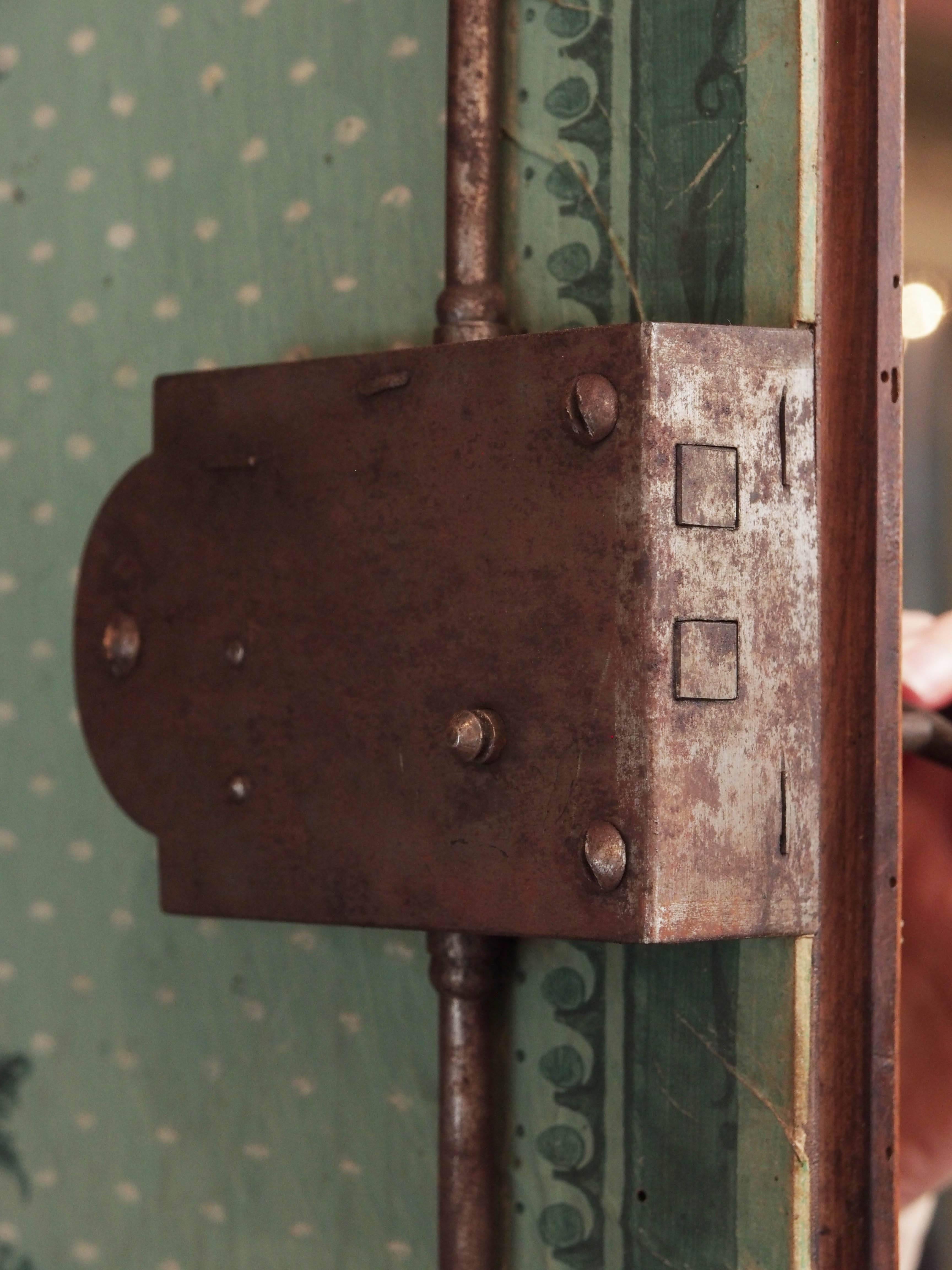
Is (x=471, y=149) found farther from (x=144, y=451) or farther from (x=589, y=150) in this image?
(x=144, y=451)

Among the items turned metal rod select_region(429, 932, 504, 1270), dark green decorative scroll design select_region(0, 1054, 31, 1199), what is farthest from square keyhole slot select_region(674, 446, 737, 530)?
dark green decorative scroll design select_region(0, 1054, 31, 1199)

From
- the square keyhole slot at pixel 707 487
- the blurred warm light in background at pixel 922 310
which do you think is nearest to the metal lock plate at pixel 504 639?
the square keyhole slot at pixel 707 487

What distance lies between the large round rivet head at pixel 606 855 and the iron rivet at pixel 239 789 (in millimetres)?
172

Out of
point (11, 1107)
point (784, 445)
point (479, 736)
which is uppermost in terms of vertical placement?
point (784, 445)

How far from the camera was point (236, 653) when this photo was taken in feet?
2.14

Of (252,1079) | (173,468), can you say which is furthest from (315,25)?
(252,1079)

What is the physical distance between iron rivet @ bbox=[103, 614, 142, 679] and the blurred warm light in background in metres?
0.37

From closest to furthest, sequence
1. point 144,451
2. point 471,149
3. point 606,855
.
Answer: point 606,855
point 471,149
point 144,451

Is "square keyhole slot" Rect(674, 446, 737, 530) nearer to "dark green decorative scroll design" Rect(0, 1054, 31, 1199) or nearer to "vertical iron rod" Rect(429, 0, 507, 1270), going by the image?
"vertical iron rod" Rect(429, 0, 507, 1270)

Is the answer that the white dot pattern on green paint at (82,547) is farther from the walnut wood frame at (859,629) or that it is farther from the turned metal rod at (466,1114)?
the walnut wood frame at (859,629)

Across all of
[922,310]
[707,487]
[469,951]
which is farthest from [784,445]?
[469,951]

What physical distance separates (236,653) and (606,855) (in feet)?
0.66

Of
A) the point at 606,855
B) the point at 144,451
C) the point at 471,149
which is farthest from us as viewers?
the point at 144,451

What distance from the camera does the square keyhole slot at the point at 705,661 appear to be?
54 centimetres
